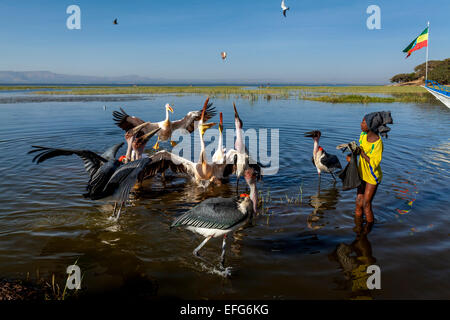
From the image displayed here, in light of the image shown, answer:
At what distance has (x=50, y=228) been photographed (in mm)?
5754

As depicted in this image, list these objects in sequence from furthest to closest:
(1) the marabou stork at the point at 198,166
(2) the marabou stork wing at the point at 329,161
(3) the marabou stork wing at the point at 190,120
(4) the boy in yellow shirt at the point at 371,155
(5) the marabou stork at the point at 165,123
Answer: (3) the marabou stork wing at the point at 190,120
(5) the marabou stork at the point at 165,123
(1) the marabou stork at the point at 198,166
(2) the marabou stork wing at the point at 329,161
(4) the boy in yellow shirt at the point at 371,155

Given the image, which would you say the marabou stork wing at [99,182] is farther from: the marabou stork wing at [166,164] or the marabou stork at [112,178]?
the marabou stork wing at [166,164]

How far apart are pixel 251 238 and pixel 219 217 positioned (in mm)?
1339

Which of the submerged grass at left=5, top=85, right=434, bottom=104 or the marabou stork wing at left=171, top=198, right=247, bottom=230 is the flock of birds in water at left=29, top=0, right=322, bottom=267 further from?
the submerged grass at left=5, top=85, right=434, bottom=104

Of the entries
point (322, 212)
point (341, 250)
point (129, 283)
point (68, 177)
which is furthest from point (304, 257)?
point (68, 177)

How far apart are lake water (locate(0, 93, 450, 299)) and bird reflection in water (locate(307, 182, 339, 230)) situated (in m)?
0.02

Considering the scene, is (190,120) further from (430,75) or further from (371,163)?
(430,75)

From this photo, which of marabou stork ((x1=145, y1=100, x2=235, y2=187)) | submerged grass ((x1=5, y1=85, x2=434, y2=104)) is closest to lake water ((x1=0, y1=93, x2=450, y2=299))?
marabou stork ((x1=145, y1=100, x2=235, y2=187))

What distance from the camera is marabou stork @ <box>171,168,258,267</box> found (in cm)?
443

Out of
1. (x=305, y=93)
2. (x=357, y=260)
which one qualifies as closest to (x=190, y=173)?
(x=357, y=260)

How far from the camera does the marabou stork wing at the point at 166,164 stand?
28.0ft

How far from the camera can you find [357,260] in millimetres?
4676

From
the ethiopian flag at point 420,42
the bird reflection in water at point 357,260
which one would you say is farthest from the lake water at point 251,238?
the ethiopian flag at point 420,42
